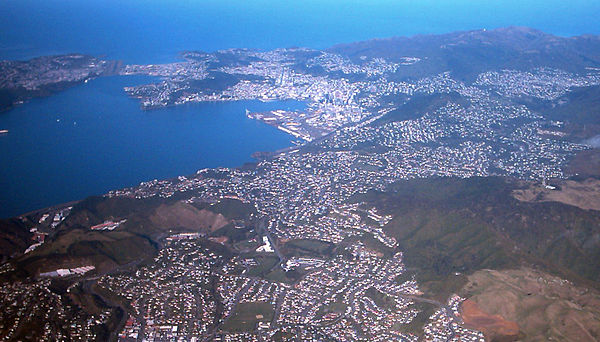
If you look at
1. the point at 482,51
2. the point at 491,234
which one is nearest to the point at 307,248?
the point at 491,234

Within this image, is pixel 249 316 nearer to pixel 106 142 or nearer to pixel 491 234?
pixel 491 234

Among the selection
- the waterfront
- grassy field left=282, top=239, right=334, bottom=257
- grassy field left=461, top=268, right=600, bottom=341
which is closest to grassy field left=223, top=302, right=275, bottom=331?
grassy field left=282, top=239, right=334, bottom=257

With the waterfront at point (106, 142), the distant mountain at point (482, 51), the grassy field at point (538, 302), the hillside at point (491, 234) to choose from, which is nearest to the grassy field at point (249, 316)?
the hillside at point (491, 234)

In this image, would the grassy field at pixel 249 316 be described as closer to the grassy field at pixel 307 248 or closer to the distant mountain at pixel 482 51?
the grassy field at pixel 307 248

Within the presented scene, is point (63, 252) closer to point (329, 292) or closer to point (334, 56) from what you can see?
point (329, 292)

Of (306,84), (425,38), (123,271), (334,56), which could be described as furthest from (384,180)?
(425,38)

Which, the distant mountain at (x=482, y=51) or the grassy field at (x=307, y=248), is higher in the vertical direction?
the distant mountain at (x=482, y=51)

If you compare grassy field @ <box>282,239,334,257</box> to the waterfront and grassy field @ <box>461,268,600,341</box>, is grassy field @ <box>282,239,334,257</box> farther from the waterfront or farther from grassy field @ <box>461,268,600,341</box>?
the waterfront

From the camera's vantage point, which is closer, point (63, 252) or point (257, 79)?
point (63, 252)
